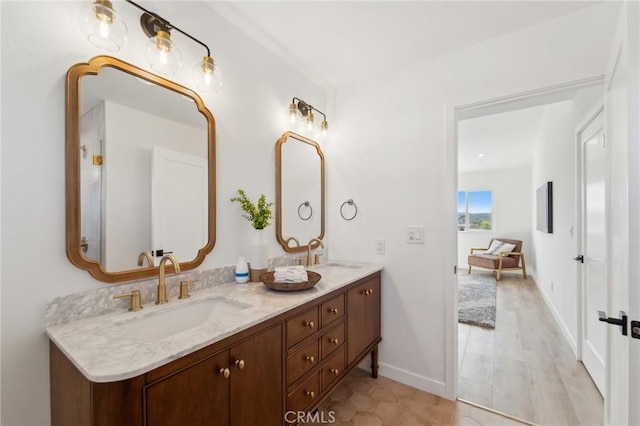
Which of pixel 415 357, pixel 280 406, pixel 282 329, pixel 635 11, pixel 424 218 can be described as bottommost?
pixel 415 357

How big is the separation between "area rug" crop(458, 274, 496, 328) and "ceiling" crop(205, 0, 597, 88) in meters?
2.87

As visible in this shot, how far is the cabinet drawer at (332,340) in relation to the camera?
1.52 meters

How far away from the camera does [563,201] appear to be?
9.70ft

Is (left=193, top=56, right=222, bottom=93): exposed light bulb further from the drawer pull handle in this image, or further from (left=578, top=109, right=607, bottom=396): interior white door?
(left=578, top=109, right=607, bottom=396): interior white door

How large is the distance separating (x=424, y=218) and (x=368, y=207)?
1.48 ft

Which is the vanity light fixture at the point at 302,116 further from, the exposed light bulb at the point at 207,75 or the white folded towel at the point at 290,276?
the white folded towel at the point at 290,276

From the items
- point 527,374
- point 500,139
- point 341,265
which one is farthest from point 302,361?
point 500,139

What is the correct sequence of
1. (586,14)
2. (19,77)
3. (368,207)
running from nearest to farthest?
(19,77)
(586,14)
(368,207)

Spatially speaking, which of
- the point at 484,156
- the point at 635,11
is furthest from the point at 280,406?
the point at 484,156

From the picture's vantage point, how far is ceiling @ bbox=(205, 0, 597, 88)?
1546mm

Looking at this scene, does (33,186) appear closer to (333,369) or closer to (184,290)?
(184,290)

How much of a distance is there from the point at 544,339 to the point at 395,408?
199cm

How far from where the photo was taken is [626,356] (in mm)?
950

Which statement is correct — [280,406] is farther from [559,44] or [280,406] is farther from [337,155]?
[559,44]
